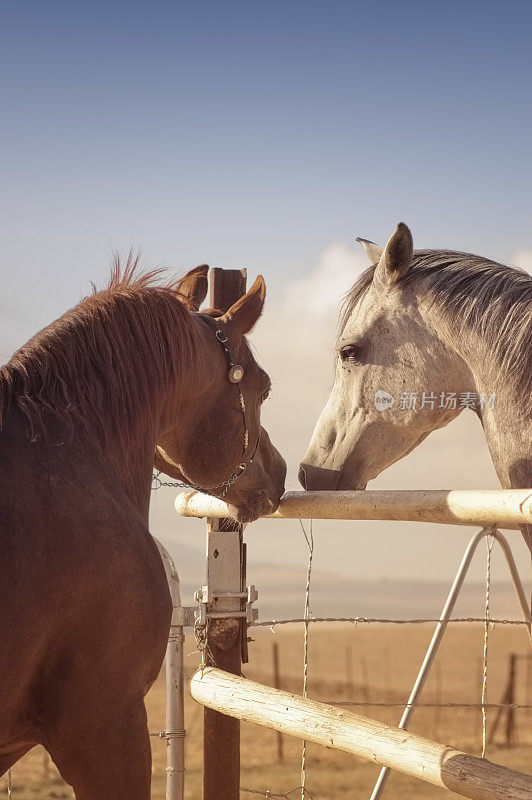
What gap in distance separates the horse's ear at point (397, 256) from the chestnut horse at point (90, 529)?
0.83m

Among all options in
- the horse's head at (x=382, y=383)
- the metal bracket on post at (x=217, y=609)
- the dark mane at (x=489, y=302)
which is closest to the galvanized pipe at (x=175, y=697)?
the metal bracket on post at (x=217, y=609)

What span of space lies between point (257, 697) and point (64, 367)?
133cm

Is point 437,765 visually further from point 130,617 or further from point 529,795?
point 130,617

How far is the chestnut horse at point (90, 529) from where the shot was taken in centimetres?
194

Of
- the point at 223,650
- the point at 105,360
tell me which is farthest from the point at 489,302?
the point at 223,650

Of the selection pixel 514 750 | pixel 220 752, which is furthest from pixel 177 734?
pixel 514 750

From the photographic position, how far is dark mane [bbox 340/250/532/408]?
8.59 ft

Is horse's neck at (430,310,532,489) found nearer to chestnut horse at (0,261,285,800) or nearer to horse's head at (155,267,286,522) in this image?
horse's head at (155,267,286,522)

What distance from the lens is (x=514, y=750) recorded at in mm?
17484

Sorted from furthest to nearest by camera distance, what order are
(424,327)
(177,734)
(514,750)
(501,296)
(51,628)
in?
(514,750)
(177,734)
(424,327)
(501,296)
(51,628)

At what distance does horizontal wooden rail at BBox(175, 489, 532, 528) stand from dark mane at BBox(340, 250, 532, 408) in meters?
0.51

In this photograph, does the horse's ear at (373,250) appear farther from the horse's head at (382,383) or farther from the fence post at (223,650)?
the fence post at (223,650)

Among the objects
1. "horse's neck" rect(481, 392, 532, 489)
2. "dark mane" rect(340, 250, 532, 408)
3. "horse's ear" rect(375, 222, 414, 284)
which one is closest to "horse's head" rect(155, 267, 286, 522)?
"horse's ear" rect(375, 222, 414, 284)

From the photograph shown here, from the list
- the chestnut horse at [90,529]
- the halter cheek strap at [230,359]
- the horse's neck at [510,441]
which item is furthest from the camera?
the halter cheek strap at [230,359]
